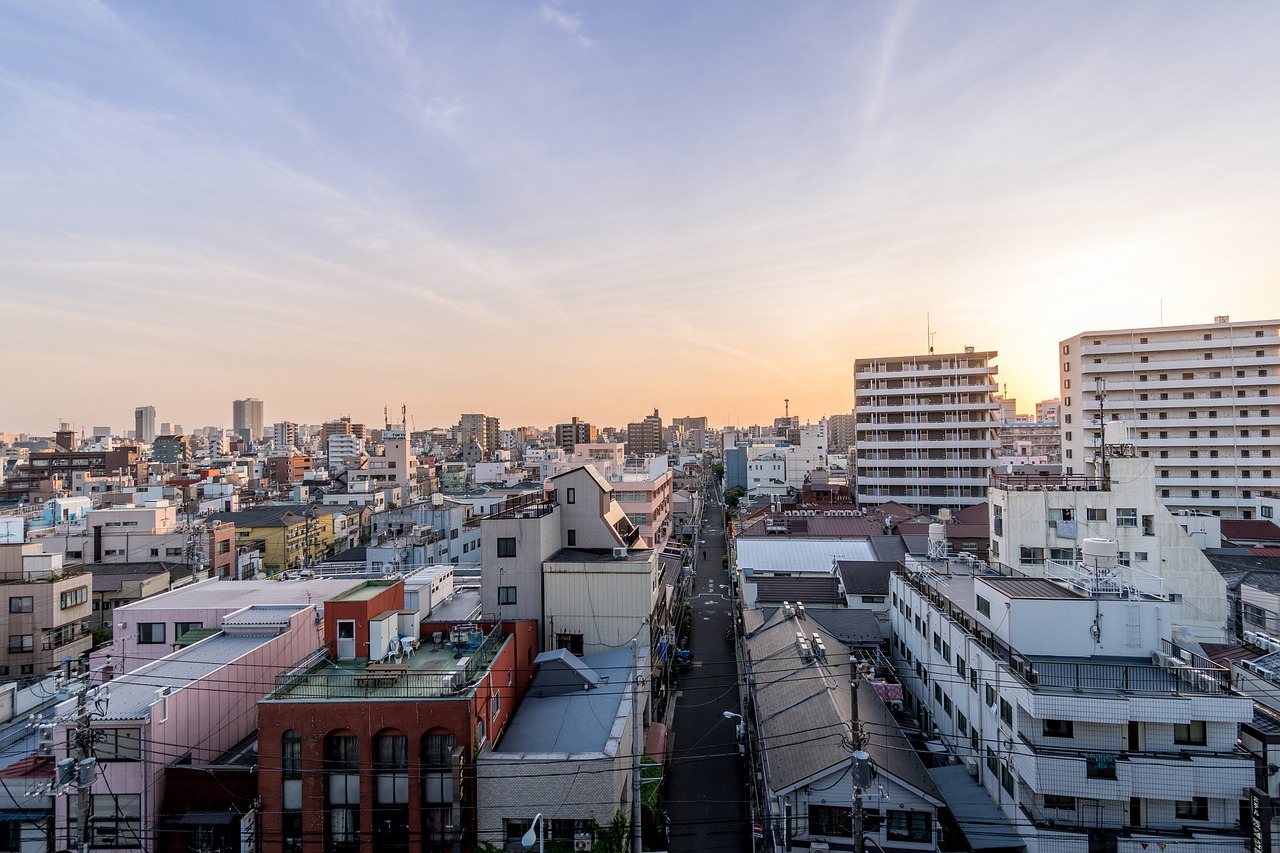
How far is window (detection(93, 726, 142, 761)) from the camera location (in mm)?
13305

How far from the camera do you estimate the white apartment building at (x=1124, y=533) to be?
25.4 m

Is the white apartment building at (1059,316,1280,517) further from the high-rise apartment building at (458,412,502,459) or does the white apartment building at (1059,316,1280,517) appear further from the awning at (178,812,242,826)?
the high-rise apartment building at (458,412,502,459)

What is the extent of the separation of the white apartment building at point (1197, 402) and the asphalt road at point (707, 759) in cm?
3712

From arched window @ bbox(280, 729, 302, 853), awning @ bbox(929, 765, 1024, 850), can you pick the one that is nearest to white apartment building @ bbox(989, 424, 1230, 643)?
awning @ bbox(929, 765, 1024, 850)

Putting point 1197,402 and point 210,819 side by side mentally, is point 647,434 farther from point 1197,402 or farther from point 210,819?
point 210,819

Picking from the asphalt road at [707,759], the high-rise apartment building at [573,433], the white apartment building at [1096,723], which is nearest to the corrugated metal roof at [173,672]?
the asphalt road at [707,759]

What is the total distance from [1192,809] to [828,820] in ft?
24.8

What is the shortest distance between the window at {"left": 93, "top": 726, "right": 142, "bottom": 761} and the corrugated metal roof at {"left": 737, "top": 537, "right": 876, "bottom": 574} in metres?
25.8

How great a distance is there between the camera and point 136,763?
13258mm

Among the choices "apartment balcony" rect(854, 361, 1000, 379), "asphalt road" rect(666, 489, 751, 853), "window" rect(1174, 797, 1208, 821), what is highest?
"apartment balcony" rect(854, 361, 1000, 379)

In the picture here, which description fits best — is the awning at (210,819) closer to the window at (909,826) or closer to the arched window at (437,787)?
the arched window at (437,787)

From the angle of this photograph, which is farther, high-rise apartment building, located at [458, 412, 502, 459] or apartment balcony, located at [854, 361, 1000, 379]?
high-rise apartment building, located at [458, 412, 502, 459]

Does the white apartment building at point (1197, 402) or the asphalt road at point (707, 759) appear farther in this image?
the white apartment building at point (1197, 402)

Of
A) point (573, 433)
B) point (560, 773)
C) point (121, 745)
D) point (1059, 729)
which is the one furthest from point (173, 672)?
point (573, 433)
